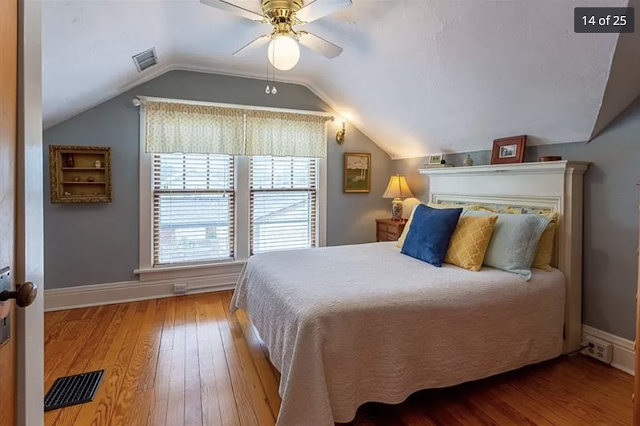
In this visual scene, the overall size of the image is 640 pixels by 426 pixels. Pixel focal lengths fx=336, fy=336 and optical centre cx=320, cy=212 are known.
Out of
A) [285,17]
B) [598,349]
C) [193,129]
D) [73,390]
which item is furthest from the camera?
[193,129]

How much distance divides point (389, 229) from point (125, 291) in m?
3.00

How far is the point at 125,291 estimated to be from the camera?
11.6 ft

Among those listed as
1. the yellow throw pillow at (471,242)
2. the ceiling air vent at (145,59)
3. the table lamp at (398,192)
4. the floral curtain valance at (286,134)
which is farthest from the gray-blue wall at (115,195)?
the yellow throw pillow at (471,242)

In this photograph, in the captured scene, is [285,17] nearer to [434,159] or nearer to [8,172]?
[8,172]

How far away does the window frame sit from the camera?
11.7 feet

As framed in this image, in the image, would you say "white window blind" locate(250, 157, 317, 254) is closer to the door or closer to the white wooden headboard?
the white wooden headboard

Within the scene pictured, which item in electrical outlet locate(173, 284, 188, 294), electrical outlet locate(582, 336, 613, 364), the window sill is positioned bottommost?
electrical outlet locate(582, 336, 613, 364)

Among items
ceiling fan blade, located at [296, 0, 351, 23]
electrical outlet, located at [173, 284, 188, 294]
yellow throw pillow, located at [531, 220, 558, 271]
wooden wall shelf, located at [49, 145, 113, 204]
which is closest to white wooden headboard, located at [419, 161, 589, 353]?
yellow throw pillow, located at [531, 220, 558, 271]

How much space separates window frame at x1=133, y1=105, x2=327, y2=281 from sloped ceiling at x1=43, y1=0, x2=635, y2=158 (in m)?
0.84

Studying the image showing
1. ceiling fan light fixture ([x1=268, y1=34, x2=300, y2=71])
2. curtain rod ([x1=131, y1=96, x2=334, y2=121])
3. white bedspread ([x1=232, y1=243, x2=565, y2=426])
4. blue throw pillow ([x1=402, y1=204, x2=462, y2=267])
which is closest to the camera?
white bedspread ([x1=232, y1=243, x2=565, y2=426])

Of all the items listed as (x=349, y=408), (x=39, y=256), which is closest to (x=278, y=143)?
(x=349, y=408)

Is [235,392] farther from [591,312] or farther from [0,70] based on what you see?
[591,312]

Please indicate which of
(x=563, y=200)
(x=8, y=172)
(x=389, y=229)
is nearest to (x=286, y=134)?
(x=389, y=229)

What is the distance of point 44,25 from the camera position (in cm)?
175
